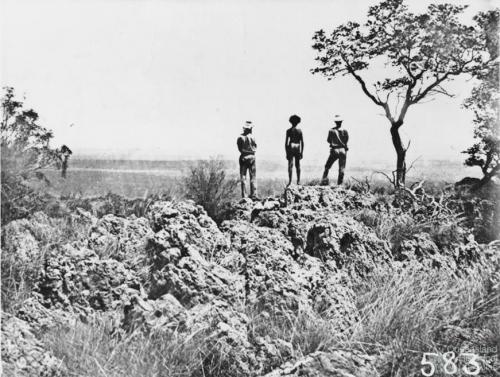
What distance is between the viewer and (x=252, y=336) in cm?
407

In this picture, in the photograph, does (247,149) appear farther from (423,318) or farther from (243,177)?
(423,318)

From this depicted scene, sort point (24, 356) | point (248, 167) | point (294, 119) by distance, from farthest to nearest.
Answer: point (294, 119)
point (248, 167)
point (24, 356)

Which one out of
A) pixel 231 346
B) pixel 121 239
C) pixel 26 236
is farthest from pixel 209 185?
pixel 231 346

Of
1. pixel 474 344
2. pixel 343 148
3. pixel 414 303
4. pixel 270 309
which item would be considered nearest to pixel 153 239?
pixel 270 309

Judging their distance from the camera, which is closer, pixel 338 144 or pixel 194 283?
pixel 194 283

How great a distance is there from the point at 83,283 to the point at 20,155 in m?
1.99

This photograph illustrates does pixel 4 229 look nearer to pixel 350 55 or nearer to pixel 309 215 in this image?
pixel 309 215

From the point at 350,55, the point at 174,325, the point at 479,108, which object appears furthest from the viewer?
the point at 350,55

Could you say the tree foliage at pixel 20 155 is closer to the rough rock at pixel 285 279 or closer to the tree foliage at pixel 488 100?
the rough rock at pixel 285 279

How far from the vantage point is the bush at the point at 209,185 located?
25.6 ft

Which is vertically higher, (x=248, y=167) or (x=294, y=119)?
(x=294, y=119)

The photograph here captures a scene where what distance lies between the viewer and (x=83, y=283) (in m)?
4.30

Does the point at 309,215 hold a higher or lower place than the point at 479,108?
lower

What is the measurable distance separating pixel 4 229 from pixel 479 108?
32.0 feet
